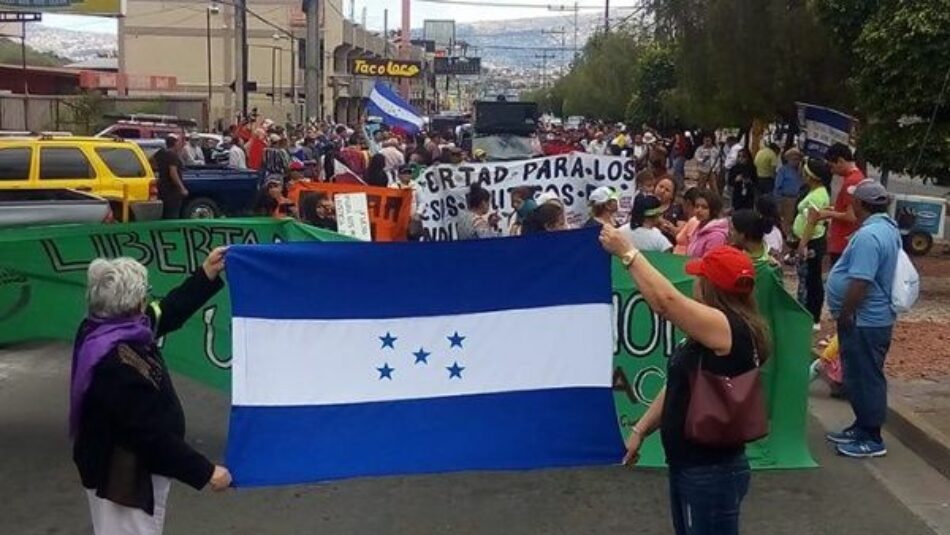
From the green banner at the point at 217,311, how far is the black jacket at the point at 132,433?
3279 mm

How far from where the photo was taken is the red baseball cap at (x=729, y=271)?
4324 mm

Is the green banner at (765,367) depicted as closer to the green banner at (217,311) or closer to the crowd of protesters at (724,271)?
the green banner at (217,311)

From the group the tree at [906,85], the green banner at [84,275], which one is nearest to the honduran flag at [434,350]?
the green banner at [84,275]

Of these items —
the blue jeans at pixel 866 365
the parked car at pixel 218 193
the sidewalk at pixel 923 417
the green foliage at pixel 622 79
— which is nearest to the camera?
the blue jeans at pixel 866 365

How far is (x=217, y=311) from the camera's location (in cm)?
764

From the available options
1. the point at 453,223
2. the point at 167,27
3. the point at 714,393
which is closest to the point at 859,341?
the point at 714,393

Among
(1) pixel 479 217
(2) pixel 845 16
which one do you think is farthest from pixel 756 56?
(1) pixel 479 217

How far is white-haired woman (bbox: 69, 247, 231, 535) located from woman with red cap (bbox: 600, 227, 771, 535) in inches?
62.9

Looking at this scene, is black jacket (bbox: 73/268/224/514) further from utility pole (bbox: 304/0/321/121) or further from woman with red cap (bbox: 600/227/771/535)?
utility pole (bbox: 304/0/321/121)

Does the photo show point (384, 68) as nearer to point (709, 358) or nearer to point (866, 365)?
point (866, 365)

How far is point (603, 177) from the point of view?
41.8 ft

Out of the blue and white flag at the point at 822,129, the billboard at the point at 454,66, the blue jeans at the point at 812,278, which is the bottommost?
the blue jeans at the point at 812,278

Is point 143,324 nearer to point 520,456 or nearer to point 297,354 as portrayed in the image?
point 297,354

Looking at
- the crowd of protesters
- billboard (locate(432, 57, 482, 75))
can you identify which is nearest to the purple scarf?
the crowd of protesters
